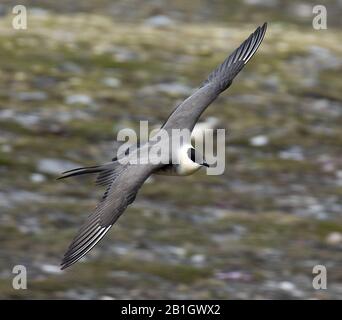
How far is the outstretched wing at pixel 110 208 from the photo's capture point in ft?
28.0

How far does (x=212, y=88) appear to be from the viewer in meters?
10.7

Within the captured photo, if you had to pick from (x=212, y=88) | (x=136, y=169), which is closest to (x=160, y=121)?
(x=212, y=88)

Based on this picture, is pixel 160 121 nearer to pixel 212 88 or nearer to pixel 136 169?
pixel 212 88

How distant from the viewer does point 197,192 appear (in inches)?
499

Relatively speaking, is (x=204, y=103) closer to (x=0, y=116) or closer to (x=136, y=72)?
(x=0, y=116)

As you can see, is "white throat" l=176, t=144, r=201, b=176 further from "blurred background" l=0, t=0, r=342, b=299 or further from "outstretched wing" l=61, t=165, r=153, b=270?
"blurred background" l=0, t=0, r=342, b=299

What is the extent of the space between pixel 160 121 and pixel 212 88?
4054mm

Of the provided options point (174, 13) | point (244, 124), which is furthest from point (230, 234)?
point (174, 13)

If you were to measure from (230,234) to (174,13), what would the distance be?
8.26m

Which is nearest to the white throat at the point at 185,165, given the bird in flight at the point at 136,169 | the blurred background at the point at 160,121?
the bird in flight at the point at 136,169

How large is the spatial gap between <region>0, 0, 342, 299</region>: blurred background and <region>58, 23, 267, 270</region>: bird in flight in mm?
1254

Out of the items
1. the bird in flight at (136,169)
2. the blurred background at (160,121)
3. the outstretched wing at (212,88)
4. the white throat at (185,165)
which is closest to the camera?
the bird in flight at (136,169)

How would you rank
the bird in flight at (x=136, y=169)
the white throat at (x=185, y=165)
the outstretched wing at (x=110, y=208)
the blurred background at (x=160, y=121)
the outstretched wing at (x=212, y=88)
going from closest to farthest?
the outstretched wing at (x=110, y=208) → the bird in flight at (x=136, y=169) → the white throat at (x=185, y=165) → the outstretched wing at (x=212, y=88) → the blurred background at (x=160, y=121)

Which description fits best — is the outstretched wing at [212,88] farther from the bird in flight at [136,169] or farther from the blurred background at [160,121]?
the blurred background at [160,121]
